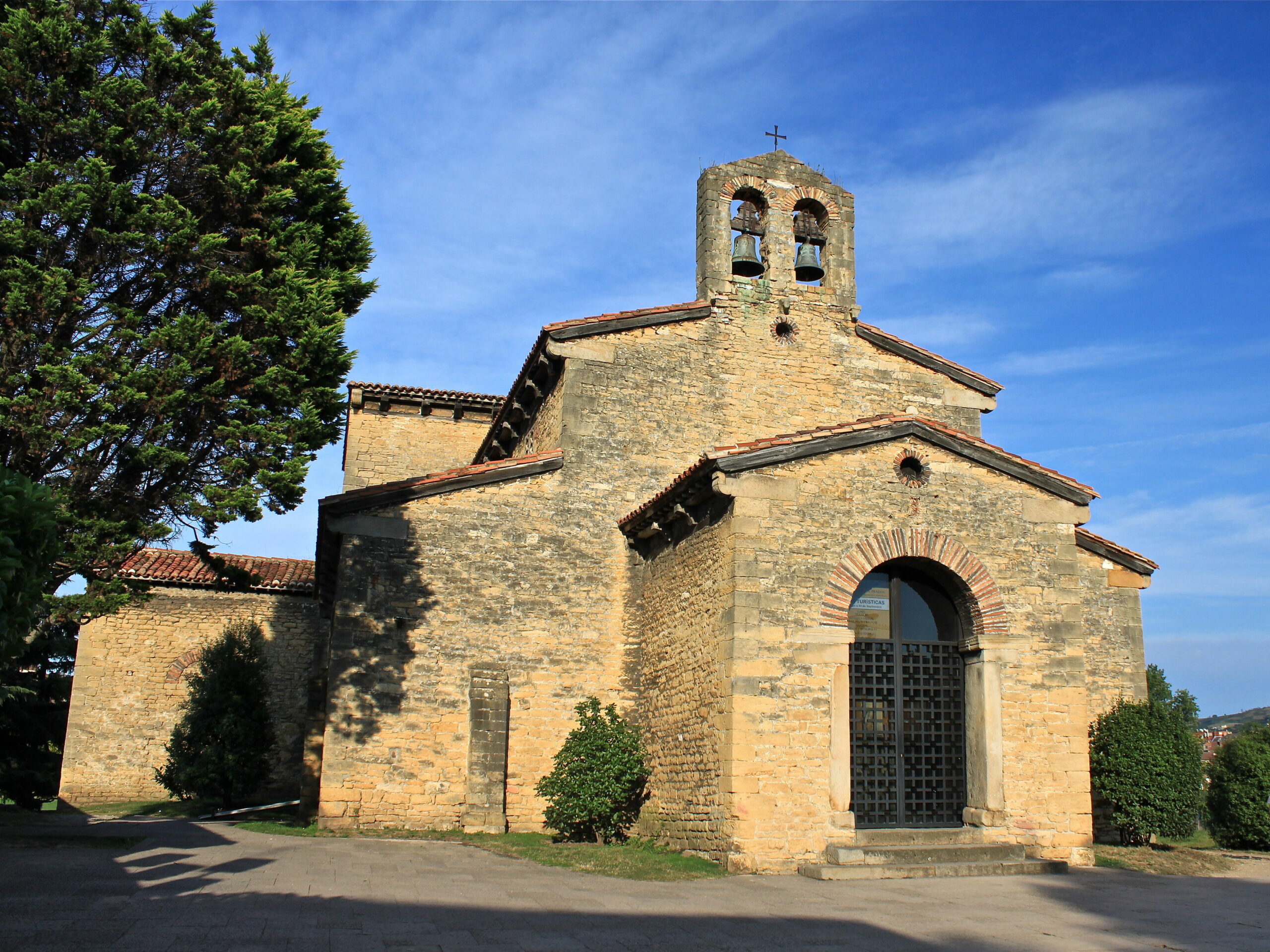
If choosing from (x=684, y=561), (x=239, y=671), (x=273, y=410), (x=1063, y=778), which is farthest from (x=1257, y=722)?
(x=239, y=671)

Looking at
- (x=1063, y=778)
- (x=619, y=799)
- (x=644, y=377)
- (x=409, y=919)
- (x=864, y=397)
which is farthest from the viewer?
(x=864, y=397)

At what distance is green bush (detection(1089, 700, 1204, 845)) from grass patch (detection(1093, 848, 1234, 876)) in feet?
1.26

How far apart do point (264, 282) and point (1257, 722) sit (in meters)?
18.1

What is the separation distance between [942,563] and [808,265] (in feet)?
22.2

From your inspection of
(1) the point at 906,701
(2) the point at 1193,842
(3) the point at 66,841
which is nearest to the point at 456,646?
(3) the point at 66,841

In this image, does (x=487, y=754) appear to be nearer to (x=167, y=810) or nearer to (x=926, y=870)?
(x=926, y=870)

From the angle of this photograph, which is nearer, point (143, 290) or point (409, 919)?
point (409, 919)

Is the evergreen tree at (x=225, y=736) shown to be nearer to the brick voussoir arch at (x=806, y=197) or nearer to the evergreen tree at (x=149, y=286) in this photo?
the evergreen tree at (x=149, y=286)

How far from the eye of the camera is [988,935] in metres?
7.65

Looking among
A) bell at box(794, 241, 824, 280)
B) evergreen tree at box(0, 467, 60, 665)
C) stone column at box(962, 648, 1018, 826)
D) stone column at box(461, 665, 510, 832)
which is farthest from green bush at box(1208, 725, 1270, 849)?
evergreen tree at box(0, 467, 60, 665)

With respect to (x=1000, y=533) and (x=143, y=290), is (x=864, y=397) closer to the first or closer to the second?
(x=1000, y=533)

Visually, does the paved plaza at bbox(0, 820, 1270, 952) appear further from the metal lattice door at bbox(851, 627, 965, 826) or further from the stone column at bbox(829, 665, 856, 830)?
the metal lattice door at bbox(851, 627, 965, 826)

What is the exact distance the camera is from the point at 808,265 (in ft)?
55.2

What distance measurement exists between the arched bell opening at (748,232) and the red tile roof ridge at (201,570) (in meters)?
12.1
